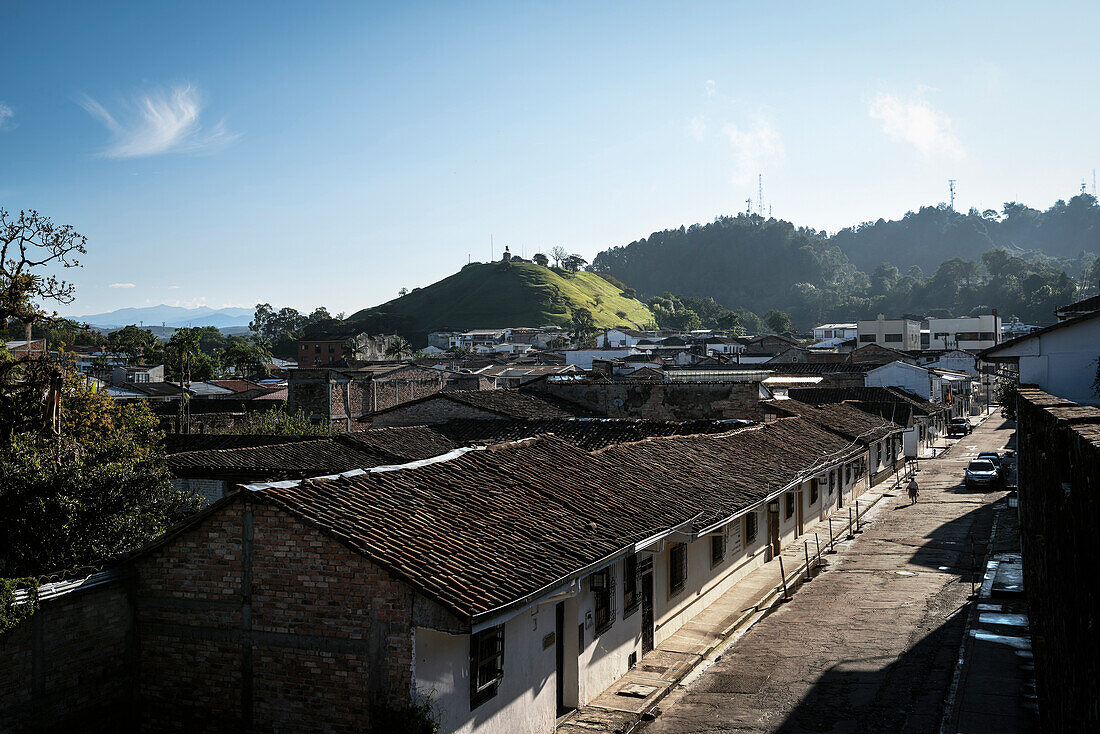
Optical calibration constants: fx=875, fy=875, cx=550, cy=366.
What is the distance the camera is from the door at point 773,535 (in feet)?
76.9

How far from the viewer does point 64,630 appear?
8.89 m

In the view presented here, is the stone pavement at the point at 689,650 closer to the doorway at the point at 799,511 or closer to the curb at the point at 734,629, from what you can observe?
the curb at the point at 734,629

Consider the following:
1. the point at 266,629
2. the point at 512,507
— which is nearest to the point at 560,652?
the point at 512,507

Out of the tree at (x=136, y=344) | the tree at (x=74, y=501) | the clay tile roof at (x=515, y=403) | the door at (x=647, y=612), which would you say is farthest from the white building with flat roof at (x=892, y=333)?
the tree at (x=74, y=501)

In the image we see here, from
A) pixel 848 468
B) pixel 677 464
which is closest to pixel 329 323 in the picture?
pixel 848 468

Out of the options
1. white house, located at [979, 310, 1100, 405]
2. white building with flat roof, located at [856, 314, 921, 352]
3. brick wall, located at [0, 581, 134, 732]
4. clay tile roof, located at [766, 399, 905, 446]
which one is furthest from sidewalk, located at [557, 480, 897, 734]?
white building with flat roof, located at [856, 314, 921, 352]

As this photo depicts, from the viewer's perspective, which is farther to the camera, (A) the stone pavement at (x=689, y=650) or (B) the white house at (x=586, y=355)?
(B) the white house at (x=586, y=355)

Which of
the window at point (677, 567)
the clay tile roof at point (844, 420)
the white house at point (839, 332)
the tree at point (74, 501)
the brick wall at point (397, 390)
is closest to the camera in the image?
the tree at point (74, 501)

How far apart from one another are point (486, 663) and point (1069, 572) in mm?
5992

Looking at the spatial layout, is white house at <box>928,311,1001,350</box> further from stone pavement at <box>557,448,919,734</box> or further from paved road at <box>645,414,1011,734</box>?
stone pavement at <box>557,448,919,734</box>

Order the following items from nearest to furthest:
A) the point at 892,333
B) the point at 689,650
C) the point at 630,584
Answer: the point at 630,584 < the point at 689,650 < the point at 892,333

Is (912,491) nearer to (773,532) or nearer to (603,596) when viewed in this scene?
(773,532)

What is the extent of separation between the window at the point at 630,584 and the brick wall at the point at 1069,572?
19.2 feet

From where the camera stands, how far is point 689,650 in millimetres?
15547
